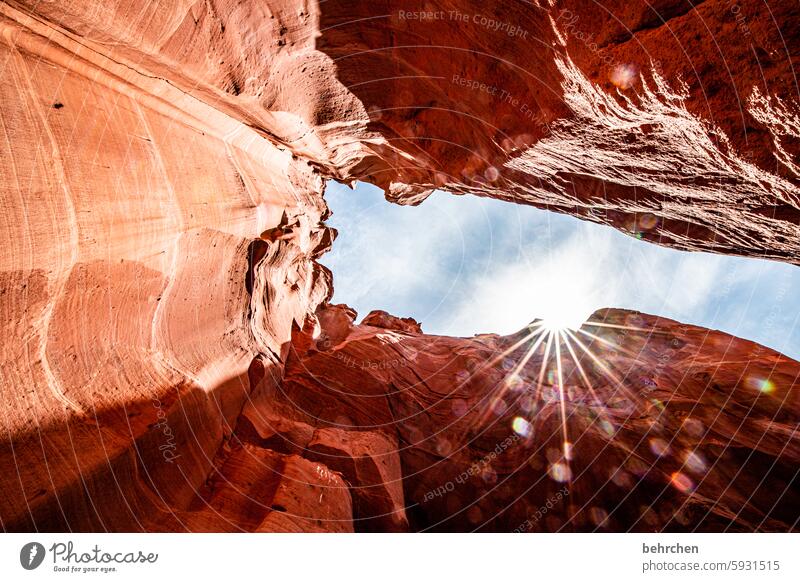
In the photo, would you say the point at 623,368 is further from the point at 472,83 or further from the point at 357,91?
the point at 357,91

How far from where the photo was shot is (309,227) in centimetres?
1514

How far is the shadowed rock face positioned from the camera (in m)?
4.68

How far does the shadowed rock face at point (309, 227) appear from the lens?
15.3 ft

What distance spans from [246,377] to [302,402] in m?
2.97

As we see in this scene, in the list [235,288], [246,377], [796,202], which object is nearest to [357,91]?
[235,288]
